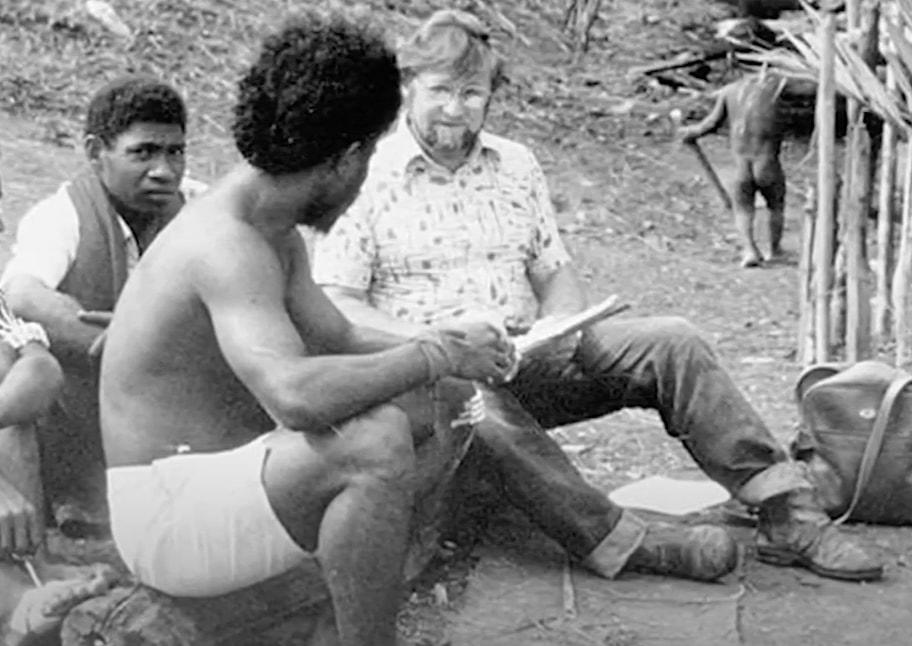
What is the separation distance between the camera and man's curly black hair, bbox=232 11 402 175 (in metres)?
3.20

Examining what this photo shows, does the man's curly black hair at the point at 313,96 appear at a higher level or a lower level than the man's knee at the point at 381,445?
higher

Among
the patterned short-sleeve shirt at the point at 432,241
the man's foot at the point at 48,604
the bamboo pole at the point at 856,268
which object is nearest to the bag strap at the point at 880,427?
the patterned short-sleeve shirt at the point at 432,241

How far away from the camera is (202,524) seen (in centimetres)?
315

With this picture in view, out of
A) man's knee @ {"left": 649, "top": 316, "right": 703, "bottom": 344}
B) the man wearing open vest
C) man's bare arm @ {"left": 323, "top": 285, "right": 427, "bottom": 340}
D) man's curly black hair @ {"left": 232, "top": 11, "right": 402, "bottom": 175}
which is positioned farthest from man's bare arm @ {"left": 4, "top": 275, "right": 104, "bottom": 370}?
man's knee @ {"left": 649, "top": 316, "right": 703, "bottom": 344}

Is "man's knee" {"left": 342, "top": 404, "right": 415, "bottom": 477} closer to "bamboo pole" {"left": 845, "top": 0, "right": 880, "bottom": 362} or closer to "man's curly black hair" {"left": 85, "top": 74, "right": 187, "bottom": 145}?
"man's curly black hair" {"left": 85, "top": 74, "right": 187, "bottom": 145}

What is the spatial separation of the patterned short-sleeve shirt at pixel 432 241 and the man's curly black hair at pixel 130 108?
0.49 m

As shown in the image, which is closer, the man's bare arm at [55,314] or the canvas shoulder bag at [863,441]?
the man's bare arm at [55,314]

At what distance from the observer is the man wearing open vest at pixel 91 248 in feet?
13.1

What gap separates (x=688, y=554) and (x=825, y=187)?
2.49 m

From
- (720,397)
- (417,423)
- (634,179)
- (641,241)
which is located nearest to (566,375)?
(720,397)

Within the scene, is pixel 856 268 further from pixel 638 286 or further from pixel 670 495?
pixel 638 286

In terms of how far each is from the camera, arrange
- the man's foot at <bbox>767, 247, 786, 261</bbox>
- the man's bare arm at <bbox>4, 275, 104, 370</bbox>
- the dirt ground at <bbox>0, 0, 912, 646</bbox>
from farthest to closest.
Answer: the man's foot at <bbox>767, 247, 786, 261</bbox> < the dirt ground at <bbox>0, 0, 912, 646</bbox> < the man's bare arm at <bbox>4, 275, 104, 370</bbox>

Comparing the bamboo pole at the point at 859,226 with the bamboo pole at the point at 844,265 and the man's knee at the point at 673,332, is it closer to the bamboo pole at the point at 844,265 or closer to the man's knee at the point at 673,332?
the bamboo pole at the point at 844,265

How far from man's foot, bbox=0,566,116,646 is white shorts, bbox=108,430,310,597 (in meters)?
0.15
